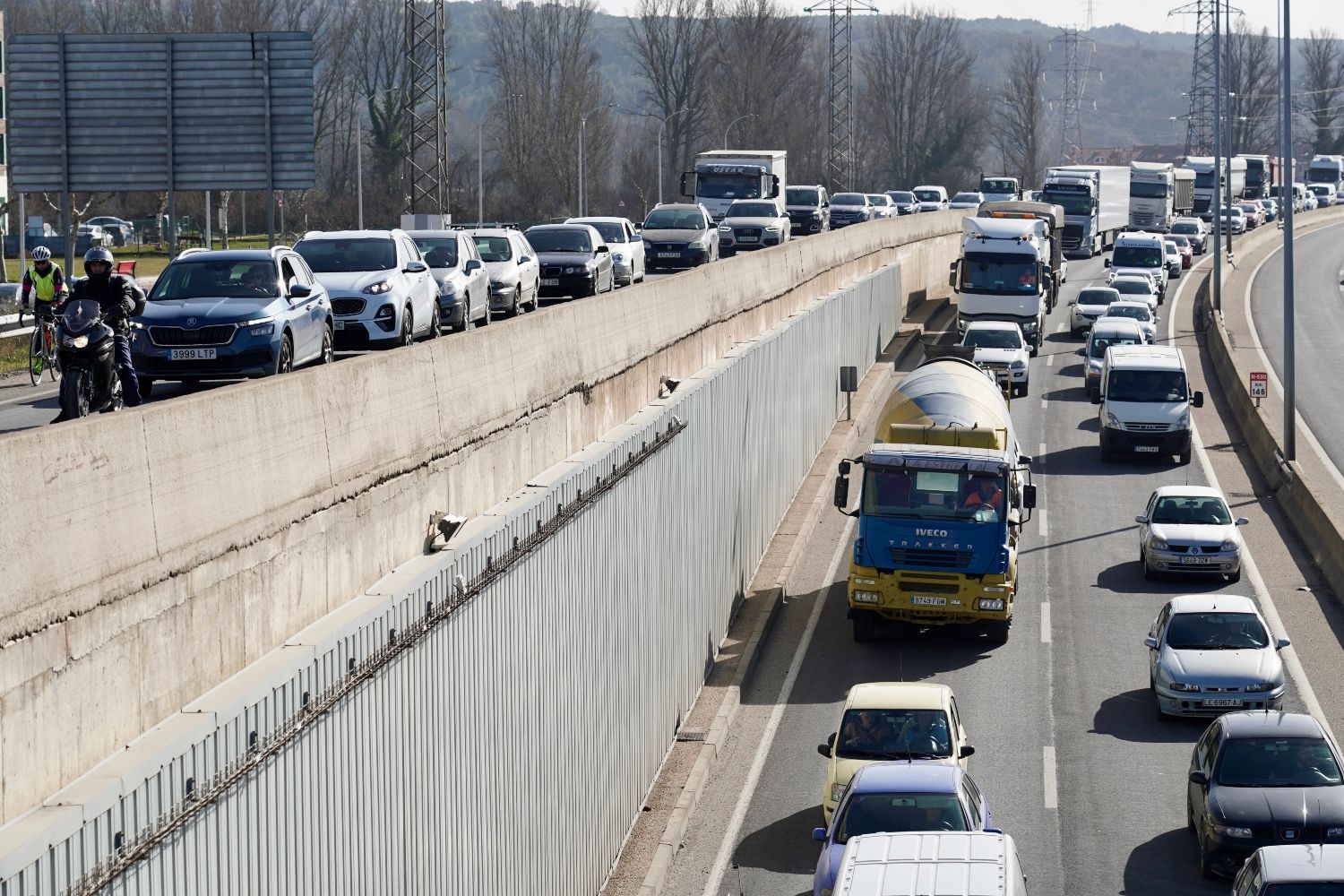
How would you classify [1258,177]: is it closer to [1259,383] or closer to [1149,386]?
[1259,383]

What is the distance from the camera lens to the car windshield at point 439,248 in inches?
993

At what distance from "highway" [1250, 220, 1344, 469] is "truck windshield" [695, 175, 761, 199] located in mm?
17504

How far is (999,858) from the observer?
12281mm

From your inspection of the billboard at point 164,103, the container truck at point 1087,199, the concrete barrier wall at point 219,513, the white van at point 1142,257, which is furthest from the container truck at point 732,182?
the concrete barrier wall at point 219,513

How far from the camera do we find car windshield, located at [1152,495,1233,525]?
1196 inches

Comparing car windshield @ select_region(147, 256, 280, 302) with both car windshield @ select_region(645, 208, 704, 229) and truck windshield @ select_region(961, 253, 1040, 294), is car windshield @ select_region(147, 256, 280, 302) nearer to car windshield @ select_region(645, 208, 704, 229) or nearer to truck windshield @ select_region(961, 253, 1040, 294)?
car windshield @ select_region(645, 208, 704, 229)

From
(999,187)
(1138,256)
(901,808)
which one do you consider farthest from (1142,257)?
(901,808)

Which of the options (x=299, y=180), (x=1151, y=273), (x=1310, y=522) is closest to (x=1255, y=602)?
(x=1310, y=522)

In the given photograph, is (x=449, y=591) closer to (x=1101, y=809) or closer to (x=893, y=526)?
(x=1101, y=809)

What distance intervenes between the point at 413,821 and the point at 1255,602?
69.7 feet

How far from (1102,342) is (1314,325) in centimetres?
2155

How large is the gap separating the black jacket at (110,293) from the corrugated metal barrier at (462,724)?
146 inches

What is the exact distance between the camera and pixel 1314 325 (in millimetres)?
69125

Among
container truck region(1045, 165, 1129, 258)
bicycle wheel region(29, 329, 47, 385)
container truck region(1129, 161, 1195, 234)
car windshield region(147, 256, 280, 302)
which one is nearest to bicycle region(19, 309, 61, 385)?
bicycle wheel region(29, 329, 47, 385)
